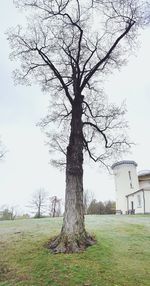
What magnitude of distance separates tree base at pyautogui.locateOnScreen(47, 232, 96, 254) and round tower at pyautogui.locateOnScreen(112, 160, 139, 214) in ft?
102

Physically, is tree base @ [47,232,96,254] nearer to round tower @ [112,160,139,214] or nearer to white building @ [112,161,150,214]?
white building @ [112,161,150,214]

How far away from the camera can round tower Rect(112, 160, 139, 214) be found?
4107 centimetres

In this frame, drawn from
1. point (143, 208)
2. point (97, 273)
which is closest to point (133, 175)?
point (143, 208)

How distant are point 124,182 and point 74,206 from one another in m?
32.0

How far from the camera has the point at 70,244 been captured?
9.80m

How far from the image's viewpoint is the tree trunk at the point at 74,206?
9922mm

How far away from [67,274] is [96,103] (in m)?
8.93

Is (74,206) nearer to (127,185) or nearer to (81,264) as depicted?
(81,264)

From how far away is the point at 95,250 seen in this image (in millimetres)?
9719

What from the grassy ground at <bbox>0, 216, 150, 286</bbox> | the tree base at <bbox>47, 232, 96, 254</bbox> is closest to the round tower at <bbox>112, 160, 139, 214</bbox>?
the grassy ground at <bbox>0, 216, 150, 286</bbox>

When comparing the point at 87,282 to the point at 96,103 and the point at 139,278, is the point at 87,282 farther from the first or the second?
the point at 96,103

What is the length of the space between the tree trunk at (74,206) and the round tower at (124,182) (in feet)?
99.5

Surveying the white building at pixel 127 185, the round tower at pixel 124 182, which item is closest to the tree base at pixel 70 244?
the white building at pixel 127 185

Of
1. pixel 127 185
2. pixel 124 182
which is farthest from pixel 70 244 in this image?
pixel 124 182
